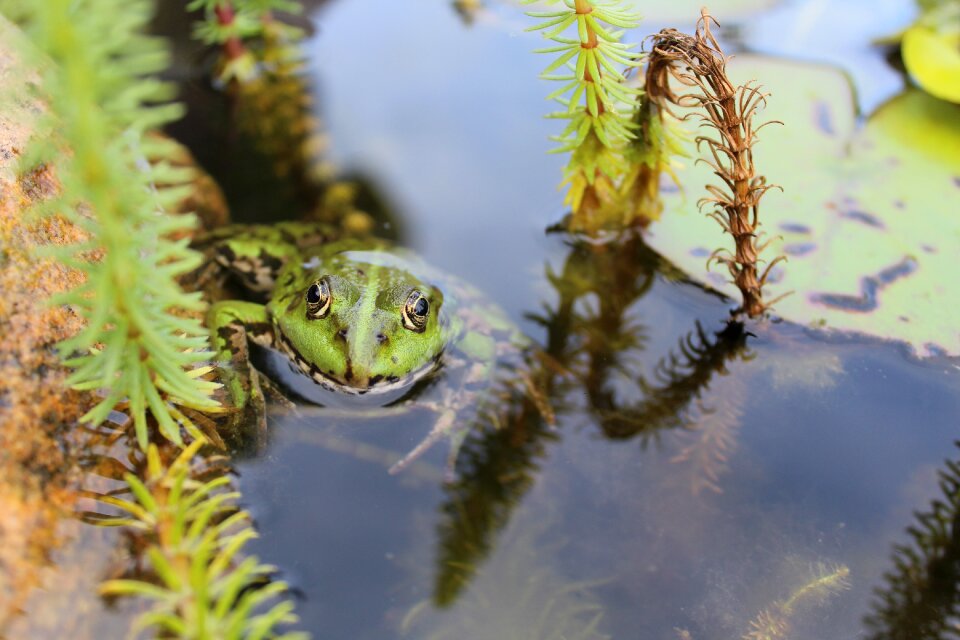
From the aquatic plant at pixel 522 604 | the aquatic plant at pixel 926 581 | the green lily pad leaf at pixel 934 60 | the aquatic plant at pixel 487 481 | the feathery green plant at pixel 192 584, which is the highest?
the green lily pad leaf at pixel 934 60

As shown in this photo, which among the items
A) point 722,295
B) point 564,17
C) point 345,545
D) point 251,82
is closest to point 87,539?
point 345,545

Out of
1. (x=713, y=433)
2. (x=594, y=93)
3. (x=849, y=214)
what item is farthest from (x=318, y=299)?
(x=849, y=214)

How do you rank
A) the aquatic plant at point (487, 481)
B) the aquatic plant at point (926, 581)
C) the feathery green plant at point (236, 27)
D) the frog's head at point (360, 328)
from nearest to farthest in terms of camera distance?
1. the aquatic plant at point (926, 581)
2. the aquatic plant at point (487, 481)
3. the frog's head at point (360, 328)
4. the feathery green plant at point (236, 27)

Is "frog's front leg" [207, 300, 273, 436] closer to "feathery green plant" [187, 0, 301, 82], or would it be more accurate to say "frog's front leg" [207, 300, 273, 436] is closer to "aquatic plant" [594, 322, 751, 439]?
"aquatic plant" [594, 322, 751, 439]

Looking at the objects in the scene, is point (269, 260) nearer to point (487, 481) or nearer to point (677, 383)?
point (487, 481)

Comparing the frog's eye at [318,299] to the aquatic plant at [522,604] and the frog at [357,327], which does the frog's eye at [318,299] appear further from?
the aquatic plant at [522,604]

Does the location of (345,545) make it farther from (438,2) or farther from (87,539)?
(438,2)

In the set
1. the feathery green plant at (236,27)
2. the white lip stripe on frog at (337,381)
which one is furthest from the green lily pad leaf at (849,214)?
the feathery green plant at (236,27)
